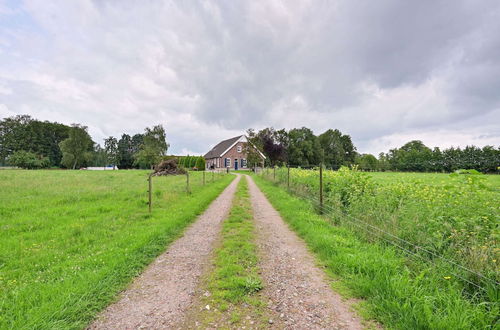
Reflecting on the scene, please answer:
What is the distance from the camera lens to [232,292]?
2938mm

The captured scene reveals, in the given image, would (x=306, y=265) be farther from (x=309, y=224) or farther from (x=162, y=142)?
(x=162, y=142)

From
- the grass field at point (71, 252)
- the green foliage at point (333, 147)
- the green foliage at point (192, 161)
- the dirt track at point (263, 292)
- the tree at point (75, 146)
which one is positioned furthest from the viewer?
the green foliage at point (333, 147)

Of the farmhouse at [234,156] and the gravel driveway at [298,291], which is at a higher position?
the farmhouse at [234,156]

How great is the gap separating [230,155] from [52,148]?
5955 cm

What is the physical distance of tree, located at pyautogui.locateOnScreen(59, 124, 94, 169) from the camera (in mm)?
51000

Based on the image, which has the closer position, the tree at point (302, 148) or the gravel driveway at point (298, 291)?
the gravel driveway at point (298, 291)

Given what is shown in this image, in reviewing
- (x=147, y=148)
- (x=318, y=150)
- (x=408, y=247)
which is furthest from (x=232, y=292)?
(x=318, y=150)

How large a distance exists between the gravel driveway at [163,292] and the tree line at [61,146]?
37738mm

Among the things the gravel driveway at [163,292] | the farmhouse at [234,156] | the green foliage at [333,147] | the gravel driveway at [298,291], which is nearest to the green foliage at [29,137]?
the farmhouse at [234,156]

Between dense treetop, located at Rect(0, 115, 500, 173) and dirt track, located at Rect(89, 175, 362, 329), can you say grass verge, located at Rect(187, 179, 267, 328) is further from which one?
dense treetop, located at Rect(0, 115, 500, 173)

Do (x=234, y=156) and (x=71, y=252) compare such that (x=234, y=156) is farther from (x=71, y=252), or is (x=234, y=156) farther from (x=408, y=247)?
(x=408, y=247)

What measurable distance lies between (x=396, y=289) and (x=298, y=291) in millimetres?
1300

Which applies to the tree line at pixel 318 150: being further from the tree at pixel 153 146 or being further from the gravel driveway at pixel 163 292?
the gravel driveway at pixel 163 292

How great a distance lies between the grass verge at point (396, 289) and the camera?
2283 mm
